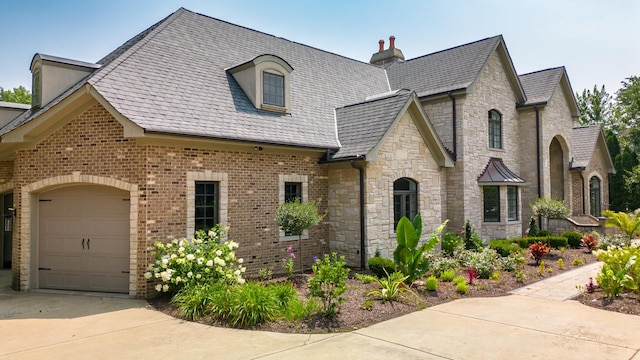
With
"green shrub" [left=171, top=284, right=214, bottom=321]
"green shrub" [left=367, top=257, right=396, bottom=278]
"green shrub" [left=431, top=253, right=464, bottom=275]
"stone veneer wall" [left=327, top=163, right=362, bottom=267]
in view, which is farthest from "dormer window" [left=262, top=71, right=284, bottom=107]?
"green shrub" [left=431, top=253, right=464, bottom=275]

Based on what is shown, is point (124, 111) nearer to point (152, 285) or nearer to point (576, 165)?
point (152, 285)

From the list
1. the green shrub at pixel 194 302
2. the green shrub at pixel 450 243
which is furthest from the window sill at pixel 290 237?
the green shrub at pixel 450 243

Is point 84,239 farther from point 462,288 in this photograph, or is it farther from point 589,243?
point 589,243

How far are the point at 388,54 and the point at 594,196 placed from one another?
14.7m

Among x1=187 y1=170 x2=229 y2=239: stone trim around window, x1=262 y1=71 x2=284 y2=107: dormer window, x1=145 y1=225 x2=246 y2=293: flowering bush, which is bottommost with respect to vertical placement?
x1=145 y1=225 x2=246 y2=293: flowering bush

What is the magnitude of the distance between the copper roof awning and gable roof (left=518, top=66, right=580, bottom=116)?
146 inches

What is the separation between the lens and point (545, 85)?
2005 centimetres

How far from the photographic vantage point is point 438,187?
570 inches

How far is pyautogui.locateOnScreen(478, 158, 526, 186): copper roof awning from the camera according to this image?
16594mm

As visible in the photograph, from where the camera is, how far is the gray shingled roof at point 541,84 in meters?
19.3

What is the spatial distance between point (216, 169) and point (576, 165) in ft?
64.6

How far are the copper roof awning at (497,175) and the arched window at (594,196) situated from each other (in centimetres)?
973

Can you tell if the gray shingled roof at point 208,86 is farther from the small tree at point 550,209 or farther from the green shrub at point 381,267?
the small tree at point 550,209

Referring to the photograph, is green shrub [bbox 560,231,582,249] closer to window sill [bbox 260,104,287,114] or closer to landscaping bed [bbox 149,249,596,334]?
landscaping bed [bbox 149,249,596,334]
